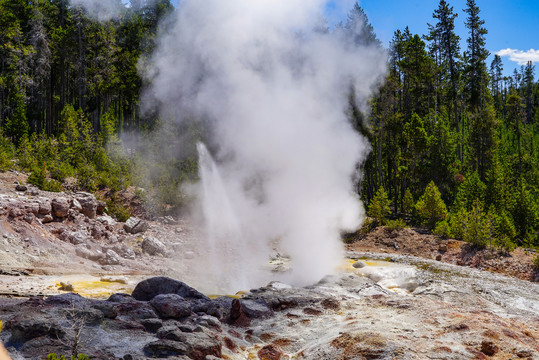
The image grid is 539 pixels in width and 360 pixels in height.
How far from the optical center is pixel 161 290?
26.0ft

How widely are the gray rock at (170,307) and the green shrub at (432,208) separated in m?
16.1

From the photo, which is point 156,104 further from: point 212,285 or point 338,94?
point 212,285

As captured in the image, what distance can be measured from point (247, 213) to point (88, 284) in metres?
7.45

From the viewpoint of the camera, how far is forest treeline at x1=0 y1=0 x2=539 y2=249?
19.5 meters

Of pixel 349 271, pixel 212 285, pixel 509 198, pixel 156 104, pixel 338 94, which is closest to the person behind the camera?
pixel 212 285

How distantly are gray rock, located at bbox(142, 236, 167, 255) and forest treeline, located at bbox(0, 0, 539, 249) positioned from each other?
17.0 feet

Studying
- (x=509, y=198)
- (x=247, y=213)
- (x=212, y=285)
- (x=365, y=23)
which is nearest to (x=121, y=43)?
(x=365, y=23)

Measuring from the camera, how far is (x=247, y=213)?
15906mm

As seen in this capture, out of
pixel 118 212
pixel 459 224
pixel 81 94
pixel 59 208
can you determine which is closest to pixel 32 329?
pixel 59 208

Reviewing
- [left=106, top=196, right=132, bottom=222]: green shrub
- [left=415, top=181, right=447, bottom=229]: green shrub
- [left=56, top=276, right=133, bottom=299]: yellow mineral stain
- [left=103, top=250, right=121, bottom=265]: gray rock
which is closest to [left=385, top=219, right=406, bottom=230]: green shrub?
[left=415, top=181, right=447, bottom=229]: green shrub

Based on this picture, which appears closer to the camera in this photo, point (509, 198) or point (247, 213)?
point (247, 213)

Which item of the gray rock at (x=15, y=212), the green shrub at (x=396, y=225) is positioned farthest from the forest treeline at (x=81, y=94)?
the green shrub at (x=396, y=225)

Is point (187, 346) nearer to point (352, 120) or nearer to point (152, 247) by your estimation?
point (152, 247)

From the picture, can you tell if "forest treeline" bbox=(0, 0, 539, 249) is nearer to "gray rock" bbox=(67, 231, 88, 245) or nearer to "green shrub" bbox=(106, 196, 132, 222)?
"green shrub" bbox=(106, 196, 132, 222)
